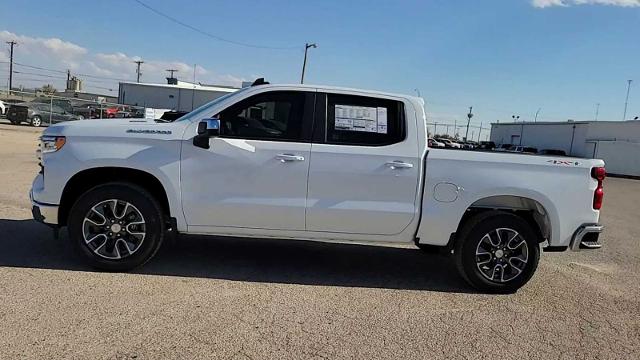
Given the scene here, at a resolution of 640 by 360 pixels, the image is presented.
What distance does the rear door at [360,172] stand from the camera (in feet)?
18.1

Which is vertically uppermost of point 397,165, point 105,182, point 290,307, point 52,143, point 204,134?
point 204,134

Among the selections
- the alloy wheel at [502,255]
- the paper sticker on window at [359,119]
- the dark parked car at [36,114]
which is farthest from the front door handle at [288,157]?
the dark parked car at [36,114]

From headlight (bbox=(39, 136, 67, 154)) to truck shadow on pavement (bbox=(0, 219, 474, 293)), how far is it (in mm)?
1155

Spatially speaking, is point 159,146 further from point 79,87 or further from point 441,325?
point 79,87

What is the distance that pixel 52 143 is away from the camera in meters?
5.44

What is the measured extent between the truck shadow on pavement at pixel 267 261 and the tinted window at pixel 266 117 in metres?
1.45

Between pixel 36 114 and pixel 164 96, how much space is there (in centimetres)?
3470

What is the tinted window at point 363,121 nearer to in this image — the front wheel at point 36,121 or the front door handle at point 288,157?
the front door handle at point 288,157

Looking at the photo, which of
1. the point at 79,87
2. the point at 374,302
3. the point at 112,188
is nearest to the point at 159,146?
the point at 112,188

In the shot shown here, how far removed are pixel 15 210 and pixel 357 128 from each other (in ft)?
17.8

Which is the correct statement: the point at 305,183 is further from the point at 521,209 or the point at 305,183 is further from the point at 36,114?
the point at 36,114

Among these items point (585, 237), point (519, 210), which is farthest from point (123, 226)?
point (585, 237)

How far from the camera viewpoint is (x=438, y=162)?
220 inches

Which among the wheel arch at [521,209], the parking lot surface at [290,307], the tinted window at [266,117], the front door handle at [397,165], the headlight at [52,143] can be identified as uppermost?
the tinted window at [266,117]
